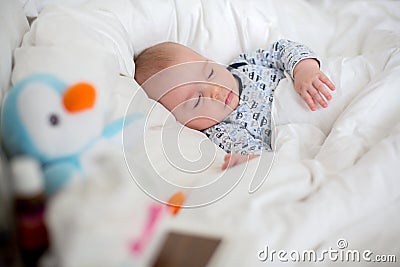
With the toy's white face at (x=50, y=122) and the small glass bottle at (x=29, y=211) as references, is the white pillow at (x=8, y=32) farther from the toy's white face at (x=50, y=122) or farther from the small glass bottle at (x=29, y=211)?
the small glass bottle at (x=29, y=211)

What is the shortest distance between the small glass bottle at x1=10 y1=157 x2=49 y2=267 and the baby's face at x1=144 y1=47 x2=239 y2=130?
0.68 m

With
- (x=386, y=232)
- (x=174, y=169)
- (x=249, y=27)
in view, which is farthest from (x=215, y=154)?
(x=249, y=27)

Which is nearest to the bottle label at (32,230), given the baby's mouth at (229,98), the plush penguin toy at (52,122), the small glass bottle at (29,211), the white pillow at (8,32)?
the small glass bottle at (29,211)

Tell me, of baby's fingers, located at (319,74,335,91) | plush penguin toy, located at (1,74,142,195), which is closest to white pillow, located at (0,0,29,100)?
plush penguin toy, located at (1,74,142,195)

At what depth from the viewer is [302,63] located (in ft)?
3.93

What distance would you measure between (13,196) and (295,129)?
2.42 feet

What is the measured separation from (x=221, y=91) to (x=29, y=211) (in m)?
0.78

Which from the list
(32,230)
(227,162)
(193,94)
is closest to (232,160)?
(227,162)

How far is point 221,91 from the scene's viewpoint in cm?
121

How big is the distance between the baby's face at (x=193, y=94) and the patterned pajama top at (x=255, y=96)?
4cm

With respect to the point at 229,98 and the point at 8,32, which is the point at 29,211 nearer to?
the point at 8,32

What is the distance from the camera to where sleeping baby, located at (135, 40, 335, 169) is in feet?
3.77

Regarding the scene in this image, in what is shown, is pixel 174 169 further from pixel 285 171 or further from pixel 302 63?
pixel 302 63

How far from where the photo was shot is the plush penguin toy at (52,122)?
63 centimetres
